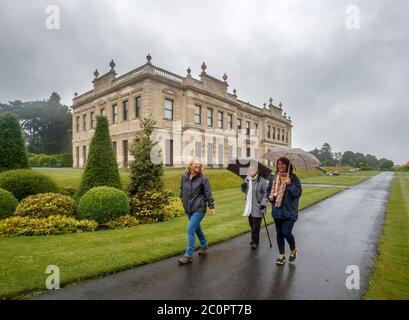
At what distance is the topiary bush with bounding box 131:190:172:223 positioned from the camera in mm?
9219

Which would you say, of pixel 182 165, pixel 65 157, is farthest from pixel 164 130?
pixel 65 157

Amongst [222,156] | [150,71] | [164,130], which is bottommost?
[222,156]

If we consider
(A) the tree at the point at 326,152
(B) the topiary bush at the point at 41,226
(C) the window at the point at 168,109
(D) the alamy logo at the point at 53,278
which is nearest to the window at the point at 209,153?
(C) the window at the point at 168,109

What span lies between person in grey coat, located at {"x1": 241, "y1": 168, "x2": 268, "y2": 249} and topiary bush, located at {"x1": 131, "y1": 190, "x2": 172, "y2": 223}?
4253 millimetres

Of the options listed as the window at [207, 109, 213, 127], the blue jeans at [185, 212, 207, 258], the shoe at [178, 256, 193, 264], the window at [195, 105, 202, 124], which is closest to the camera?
the shoe at [178, 256, 193, 264]

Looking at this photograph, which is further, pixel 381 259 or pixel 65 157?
pixel 65 157

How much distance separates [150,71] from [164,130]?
623 cm

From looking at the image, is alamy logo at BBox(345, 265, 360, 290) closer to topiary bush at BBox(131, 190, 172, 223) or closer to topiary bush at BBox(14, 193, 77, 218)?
topiary bush at BBox(131, 190, 172, 223)

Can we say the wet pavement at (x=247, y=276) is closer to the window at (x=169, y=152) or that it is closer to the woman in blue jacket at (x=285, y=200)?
the woman in blue jacket at (x=285, y=200)

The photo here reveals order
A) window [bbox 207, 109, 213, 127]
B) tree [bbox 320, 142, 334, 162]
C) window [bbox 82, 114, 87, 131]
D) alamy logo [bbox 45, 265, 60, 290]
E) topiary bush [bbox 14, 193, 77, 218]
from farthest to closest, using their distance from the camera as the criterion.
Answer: tree [bbox 320, 142, 334, 162] < window [bbox 82, 114, 87, 131] < window [bbox 207, 109, 213, 127] < topiary bush [bbox 14, 193, 77, 218] < alamy logo [bbox 45, 265, 60, 290]

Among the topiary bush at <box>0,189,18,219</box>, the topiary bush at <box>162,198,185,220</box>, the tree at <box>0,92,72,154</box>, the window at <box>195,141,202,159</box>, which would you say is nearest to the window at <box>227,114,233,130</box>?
the window at <box>195,141,202,159</box>

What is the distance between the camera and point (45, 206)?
8172 mm
